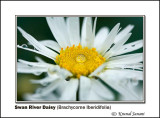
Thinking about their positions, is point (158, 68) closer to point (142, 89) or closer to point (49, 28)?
point (142, 89)

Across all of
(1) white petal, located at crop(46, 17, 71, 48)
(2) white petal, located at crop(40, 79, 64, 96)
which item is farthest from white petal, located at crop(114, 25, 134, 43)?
(2) white petal, located at crop(40, 79, 64, 96)

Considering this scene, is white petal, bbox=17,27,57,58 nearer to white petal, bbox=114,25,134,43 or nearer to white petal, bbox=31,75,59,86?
white petal, bbox=31,75,59,86

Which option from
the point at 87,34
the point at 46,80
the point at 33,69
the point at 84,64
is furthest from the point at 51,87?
the point at 87,34

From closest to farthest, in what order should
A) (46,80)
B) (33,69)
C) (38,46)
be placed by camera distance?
(46,80), (33,69), (38,46)

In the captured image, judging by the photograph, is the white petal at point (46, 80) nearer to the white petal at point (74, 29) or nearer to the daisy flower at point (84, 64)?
the daisy flower at point (84, 64)

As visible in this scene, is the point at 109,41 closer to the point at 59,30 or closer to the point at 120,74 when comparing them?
the point at 120,74

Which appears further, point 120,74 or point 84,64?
point 84,64

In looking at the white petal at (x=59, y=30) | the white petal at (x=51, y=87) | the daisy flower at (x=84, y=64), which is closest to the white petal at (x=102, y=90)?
the daisy flower at (x=84, y=64)

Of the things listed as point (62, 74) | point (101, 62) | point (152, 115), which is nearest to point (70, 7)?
point (101, 62)
